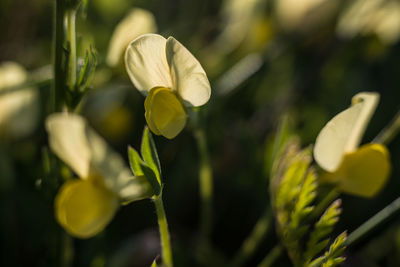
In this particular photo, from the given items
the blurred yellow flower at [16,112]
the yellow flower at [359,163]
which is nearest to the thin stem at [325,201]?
the yellow flower at [359,163]

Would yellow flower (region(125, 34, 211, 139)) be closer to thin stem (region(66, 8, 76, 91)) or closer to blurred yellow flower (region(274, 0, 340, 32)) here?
thin stem (region(66, 8, 76, 91))

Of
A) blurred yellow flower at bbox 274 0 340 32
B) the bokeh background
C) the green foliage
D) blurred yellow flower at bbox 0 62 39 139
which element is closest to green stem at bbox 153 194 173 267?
the green foliage

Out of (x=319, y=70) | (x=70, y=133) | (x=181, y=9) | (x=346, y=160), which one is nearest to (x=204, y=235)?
(x=346, y=160)

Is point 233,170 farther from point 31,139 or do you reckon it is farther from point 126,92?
point 31,139

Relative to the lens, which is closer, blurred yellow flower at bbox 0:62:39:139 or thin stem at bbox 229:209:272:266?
thin stem at bbox 229:209:272:266

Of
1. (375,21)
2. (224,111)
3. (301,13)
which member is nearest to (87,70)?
(224,111)

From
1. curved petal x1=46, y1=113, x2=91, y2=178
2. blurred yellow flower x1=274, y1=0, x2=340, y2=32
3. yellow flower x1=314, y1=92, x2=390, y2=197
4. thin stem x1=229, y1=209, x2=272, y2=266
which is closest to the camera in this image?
curved petal x1=46, y1=113, x2=91, y2=178
